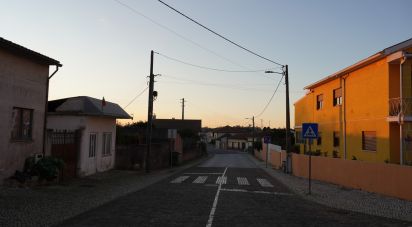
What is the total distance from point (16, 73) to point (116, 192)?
18.4 ft

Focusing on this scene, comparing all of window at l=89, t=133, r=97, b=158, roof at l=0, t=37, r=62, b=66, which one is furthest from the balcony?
window at l=89, t=133, r=97, b=158

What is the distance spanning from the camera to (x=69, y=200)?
1450 centimetres

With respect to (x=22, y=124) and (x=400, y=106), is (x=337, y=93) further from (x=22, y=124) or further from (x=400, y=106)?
(x=22, y=124)

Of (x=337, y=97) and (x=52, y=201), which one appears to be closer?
(x=52, y=201)

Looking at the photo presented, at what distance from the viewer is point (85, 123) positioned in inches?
923

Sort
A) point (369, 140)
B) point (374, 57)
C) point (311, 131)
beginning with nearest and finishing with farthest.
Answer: point (311, 131) → point (374, 57) → point (369, 140)

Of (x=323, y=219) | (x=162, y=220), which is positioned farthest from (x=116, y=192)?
(x=323, y=219)

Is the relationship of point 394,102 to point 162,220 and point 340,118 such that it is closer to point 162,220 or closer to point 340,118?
point 340,118

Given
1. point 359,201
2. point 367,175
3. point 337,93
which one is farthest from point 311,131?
point 337,93

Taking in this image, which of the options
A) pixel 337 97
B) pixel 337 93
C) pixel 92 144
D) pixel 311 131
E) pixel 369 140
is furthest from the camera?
pixel 337 97

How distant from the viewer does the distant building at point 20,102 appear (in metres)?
16.1

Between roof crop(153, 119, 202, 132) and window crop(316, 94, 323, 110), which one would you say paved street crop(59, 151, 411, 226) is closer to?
window crop(316, 94, 323, 110)

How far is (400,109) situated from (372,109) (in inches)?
120

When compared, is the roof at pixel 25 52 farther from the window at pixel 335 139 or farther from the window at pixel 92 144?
the window at pixel 335 139
